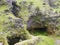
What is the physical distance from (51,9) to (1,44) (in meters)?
2.36

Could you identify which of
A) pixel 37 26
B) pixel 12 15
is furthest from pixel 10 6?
pixel 37 26

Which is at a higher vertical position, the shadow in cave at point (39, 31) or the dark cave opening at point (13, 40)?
the dark cave opening at point (13, 40)

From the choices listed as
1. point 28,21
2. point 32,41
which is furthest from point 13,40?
point 28,21

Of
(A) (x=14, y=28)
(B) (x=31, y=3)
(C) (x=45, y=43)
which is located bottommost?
(C) (x=45, y=43)

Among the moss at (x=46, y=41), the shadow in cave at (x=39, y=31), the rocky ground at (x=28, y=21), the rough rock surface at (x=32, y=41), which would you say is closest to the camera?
the rough rock surface at (x=32, y=41)

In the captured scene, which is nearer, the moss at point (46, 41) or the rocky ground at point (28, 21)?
the rocky ground at point (28, 21)

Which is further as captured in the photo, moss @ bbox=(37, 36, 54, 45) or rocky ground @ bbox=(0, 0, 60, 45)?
moss @ bbox=(37, 36, 54, 45)

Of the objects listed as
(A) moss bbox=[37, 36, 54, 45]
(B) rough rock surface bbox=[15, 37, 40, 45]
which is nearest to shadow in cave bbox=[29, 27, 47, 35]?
(A) moss bbox=[37, 36, 54, 45]

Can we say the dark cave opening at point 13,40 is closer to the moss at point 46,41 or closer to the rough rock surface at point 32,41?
the rough rock surface at point 32,41

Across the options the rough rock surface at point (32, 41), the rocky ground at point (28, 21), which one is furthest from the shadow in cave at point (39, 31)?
the rough rock surface at point (32, 41)

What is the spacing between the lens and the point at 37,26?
24.7ft

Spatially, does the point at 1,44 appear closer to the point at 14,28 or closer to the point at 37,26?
the point at 14,28

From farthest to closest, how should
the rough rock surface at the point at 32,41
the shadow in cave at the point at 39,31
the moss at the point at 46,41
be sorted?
the shadow in cave at the point at 39,31, the moss at the point at 46,41, the rough rock surface at the point at 32,41

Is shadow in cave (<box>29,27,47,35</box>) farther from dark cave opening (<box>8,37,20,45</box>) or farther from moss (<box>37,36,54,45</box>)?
dark cave opening (<box>8,37,20,45</box>)
